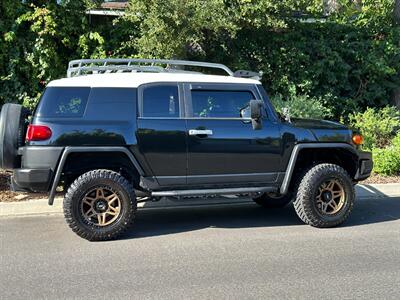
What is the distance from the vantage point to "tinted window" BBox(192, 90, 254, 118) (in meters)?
6.53

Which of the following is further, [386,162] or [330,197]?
[386,162]

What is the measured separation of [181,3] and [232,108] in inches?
176

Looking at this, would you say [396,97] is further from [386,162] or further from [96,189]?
[96,189]

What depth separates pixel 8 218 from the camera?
7438 millimetres

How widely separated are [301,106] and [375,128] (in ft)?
5.88

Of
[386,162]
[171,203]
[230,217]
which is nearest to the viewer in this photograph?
[230,217]

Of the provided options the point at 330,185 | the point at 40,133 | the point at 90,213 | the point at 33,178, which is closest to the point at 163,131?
the point at 90,213

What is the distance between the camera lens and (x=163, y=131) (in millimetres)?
6285

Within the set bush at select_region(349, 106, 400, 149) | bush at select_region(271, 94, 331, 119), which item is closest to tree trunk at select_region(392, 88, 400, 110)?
bush at select_region(349, 106, 400, 149)

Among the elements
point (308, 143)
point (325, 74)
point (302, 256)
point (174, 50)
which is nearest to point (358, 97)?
point (325, 74)

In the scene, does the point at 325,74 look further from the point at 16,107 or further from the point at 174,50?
the point at 16,107

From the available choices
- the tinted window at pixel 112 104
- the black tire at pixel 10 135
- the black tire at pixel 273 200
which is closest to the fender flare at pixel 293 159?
the black tire at pixel 273 200

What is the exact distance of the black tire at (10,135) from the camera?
20.1 feet

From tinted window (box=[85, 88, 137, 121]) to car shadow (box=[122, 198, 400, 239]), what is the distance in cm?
148
